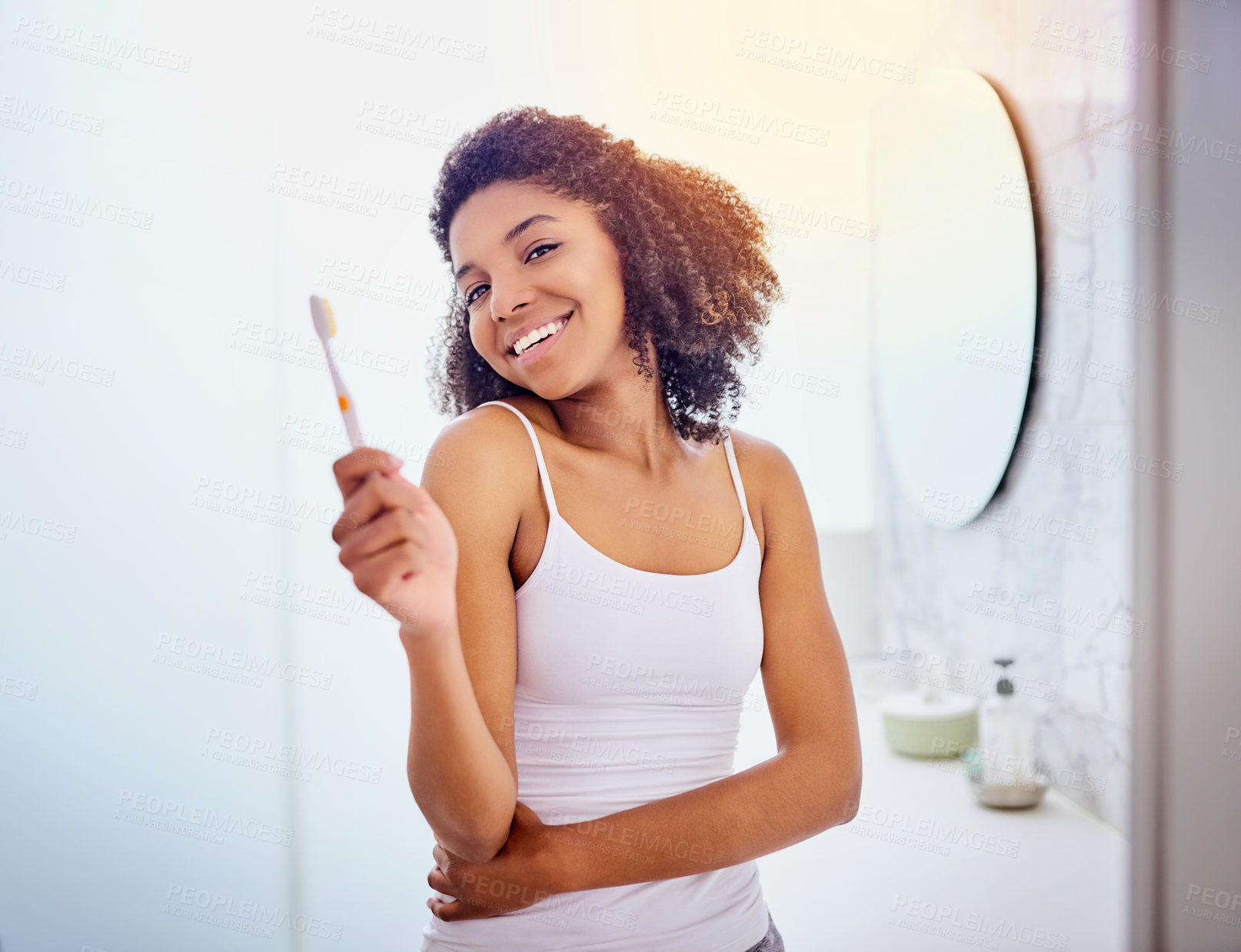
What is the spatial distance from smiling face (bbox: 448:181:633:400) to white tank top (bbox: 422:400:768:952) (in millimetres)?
42

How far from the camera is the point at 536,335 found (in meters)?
0.58

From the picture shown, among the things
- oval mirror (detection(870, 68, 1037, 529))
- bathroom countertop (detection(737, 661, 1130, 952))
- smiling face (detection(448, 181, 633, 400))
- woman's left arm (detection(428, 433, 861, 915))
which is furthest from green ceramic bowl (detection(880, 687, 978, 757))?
smiling face (detection(448, 181, 633, 400))

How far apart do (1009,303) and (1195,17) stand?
339 millimetres

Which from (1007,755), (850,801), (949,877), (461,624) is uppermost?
(461,624)

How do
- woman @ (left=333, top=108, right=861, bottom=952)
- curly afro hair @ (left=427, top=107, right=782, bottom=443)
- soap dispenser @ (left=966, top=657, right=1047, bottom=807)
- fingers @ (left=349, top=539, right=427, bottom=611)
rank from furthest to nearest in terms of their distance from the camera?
soap dispenser @ (left=966, top=657, right=1047, bottom=807)
curly afro hair @ (left=427, top=107, right=782, bottom=443)
woman @ (left=333, top=108, right=861, bottom=952)
fingers @ (left=349, top=539, right=427, bottom=611)

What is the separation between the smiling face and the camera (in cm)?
58

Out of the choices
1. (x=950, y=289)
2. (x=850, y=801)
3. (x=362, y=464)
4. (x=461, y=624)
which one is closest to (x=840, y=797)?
(x=850, y=801)

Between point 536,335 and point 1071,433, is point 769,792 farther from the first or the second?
point 1071,433

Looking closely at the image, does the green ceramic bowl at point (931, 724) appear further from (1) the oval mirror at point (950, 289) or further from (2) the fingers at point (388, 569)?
(2) the fingers at point (388, 569)

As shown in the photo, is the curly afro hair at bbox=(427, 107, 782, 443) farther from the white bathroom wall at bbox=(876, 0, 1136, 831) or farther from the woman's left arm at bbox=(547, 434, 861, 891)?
the white bathroom wall at bbox=(876, 0, 1136, 831)

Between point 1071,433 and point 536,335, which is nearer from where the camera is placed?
point 536,335

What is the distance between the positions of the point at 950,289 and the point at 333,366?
3.09 ft

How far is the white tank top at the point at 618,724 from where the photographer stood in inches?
20.6

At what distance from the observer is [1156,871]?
82 cm
